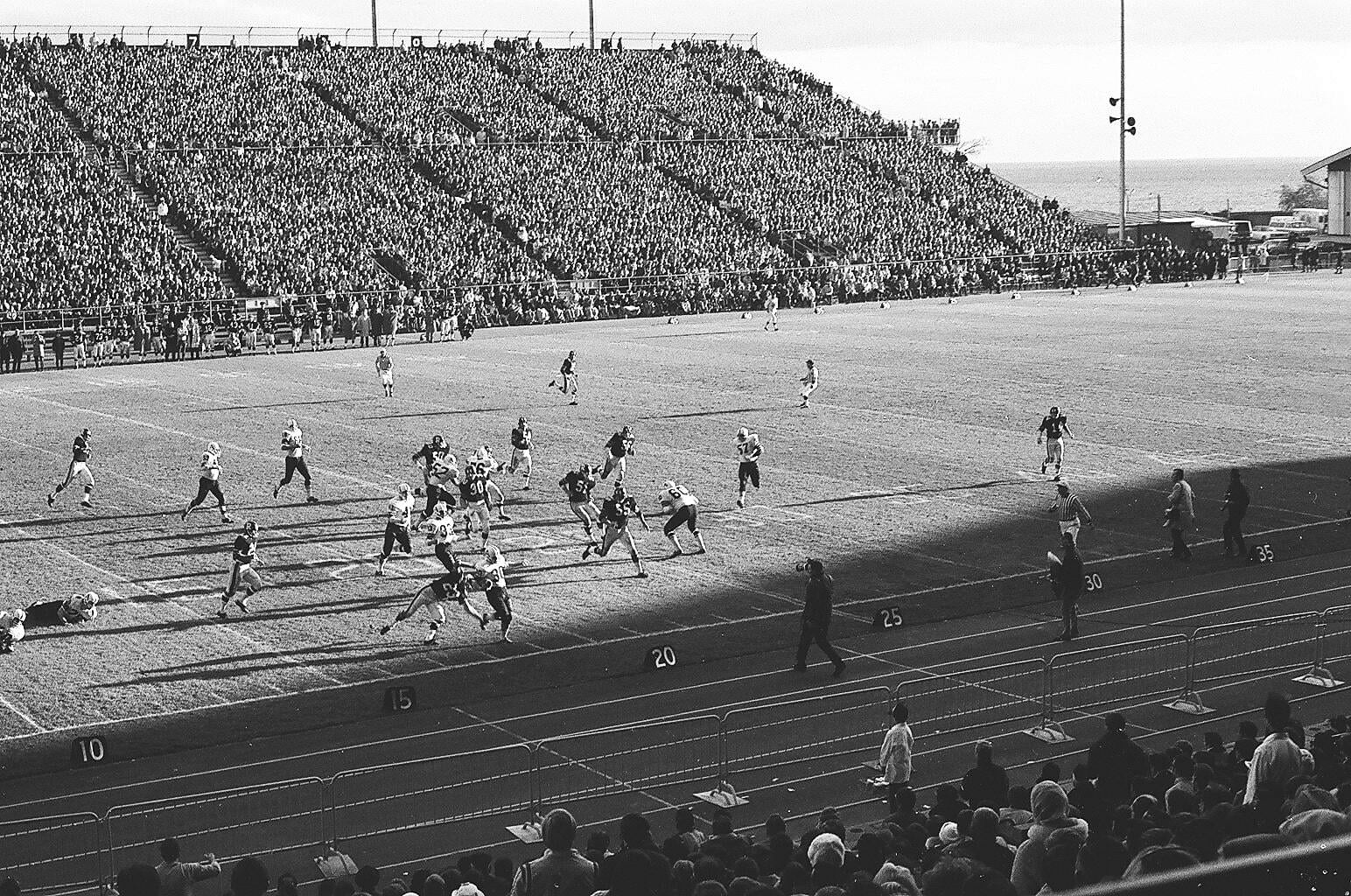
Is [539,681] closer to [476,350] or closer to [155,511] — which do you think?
[155,511]

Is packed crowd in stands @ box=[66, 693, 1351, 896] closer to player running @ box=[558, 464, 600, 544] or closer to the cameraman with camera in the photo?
the cameraman with camera

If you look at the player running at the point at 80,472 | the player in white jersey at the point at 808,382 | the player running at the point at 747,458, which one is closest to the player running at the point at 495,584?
the player running at the point at 747,458

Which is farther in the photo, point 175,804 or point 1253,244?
point 1253,244

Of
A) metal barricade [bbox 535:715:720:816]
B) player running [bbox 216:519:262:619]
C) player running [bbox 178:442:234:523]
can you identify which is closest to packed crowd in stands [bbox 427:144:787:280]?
player running [bbox 178:442:234:523]

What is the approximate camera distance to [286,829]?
540 inches

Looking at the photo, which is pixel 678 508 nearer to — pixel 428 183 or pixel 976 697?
pixel 976 697

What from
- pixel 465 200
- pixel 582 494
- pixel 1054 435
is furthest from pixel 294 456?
pixel 465 200

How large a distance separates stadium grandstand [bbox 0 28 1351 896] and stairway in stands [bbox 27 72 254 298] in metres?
0.20

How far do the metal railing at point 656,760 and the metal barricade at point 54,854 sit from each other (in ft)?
0.06

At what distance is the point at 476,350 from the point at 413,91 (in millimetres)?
33176

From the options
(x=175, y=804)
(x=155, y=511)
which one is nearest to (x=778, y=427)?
(x=155, y=511)

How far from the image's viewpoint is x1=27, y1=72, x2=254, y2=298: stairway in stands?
65.2 meters

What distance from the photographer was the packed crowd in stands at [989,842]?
7.34m

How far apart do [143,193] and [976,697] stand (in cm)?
5977
